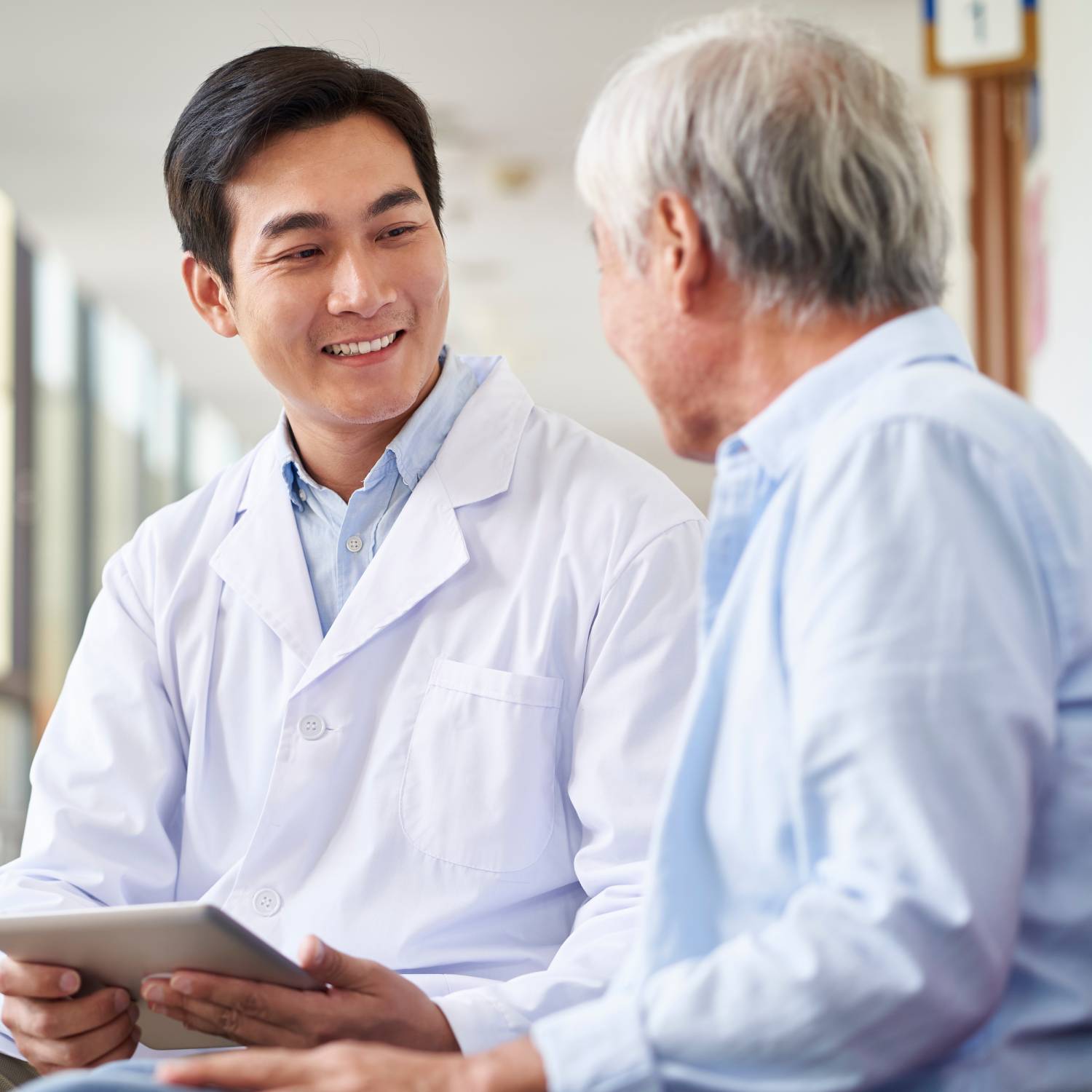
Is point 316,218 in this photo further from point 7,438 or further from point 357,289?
point 7,438

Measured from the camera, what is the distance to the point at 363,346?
171cm

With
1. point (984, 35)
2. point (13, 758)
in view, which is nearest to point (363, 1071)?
point (984, 35)

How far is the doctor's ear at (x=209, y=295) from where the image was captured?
188cm

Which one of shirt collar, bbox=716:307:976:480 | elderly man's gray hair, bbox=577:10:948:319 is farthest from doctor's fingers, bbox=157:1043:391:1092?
elderly man's gray hair, bbox=577:10:948:319

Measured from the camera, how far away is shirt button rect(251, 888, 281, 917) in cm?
150

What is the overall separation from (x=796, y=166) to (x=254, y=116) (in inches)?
37.0

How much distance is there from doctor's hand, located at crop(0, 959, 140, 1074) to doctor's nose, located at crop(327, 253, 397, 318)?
2.69ft

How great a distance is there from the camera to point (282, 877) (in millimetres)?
1512

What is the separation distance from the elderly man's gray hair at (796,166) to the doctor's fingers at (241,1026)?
744 millimetres

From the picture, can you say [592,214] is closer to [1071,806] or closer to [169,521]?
[1071,806]

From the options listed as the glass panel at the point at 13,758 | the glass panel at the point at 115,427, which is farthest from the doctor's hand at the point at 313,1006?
the glass panel at the point at 115,427

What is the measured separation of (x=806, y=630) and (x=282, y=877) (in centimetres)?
87

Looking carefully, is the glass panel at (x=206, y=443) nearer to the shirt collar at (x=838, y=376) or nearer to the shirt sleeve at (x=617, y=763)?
the shirt sleeve at (x=617, y=763)

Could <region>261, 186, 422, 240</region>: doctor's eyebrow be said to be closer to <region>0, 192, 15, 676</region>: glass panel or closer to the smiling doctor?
the smiling doctor
